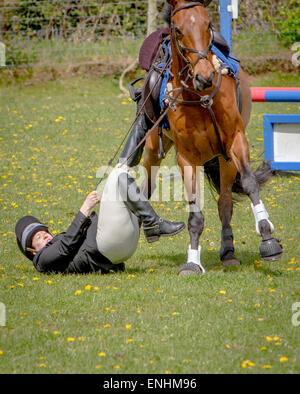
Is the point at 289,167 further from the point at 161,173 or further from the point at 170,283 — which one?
the point at 170,283

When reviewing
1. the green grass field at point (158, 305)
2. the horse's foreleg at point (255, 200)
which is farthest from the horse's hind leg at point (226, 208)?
the horse's foreleg at point (255, 200)

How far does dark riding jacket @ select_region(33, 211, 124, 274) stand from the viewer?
624 cm

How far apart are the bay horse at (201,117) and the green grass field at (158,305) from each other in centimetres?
49

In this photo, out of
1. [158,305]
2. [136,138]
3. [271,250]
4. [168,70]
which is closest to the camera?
[158,305]

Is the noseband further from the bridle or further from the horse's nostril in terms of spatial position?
the horse's nostril

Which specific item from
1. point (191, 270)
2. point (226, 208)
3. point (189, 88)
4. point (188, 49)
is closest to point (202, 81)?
point (188, 49)

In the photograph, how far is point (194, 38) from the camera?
554 cm

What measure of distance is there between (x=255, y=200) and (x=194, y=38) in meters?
1.56

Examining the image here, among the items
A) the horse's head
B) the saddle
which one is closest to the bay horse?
the horse's head

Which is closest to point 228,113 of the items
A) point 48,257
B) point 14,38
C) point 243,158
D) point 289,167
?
point 243,158

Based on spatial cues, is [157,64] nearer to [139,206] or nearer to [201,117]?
[201,117]

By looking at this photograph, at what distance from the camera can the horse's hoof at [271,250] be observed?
18.8 ft
